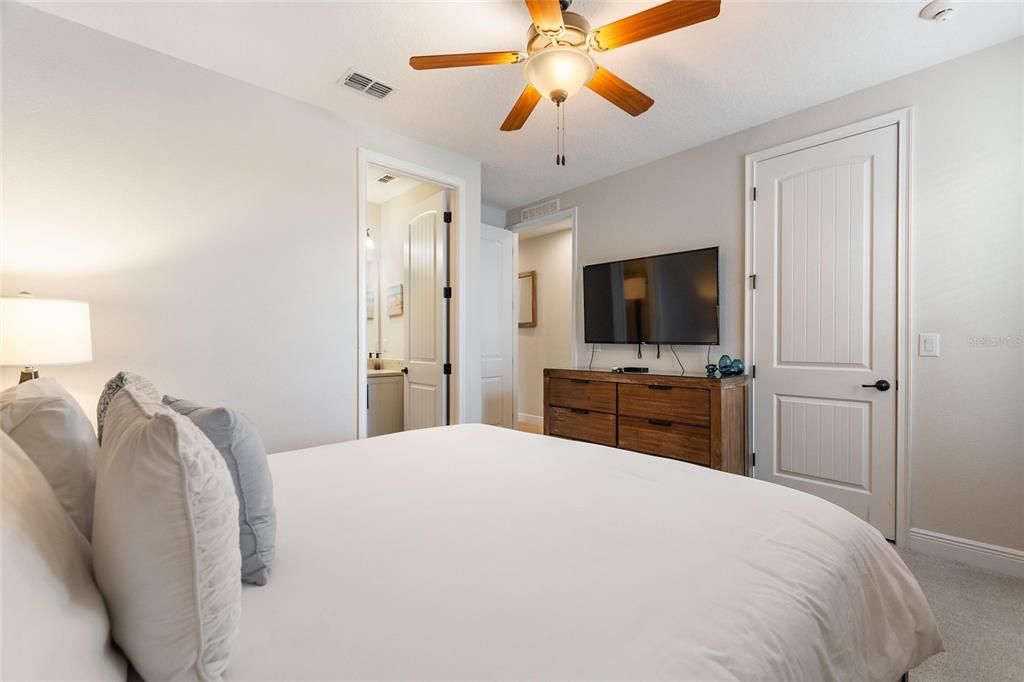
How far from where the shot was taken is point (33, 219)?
6.36 feet

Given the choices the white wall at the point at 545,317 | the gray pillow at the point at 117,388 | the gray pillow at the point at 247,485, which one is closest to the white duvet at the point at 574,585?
the gray pillow at the point at 247,485

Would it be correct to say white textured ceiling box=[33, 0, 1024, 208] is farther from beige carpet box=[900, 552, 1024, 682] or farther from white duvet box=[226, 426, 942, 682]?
beige carpet box=[900, 552, 1024, 682]

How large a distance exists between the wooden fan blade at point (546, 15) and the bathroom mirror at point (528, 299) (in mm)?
4402

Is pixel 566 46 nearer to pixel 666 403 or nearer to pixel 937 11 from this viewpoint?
pixel 937 11

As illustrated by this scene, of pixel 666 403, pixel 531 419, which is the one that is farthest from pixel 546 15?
pixel 531 419

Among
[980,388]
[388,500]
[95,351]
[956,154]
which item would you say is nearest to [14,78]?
[95,351]

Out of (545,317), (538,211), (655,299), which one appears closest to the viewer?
(655,299)

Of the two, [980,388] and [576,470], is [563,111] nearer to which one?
[576,470]

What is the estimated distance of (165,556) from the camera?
522 mm

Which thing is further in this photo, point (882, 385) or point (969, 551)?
point (882, 385)

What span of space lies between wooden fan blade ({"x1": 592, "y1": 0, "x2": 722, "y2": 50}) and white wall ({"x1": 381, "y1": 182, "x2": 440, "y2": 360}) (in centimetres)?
268

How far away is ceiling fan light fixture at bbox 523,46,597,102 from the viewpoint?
67.9 inches

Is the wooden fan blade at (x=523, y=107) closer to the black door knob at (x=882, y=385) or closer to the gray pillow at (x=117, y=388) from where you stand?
the gray pillow at (x=117, y=388)

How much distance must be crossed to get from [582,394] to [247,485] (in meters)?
2.91
